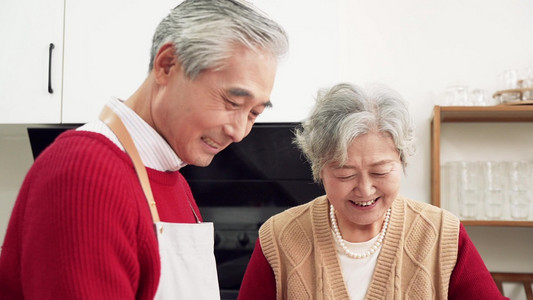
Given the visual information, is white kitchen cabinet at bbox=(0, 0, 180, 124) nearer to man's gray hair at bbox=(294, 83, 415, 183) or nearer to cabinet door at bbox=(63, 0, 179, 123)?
cabinet door at bbox=(63, 0, 179, 123)

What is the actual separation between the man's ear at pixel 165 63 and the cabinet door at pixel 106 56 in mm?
1582

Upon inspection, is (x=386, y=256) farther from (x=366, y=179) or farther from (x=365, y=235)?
(x=366, y=179)

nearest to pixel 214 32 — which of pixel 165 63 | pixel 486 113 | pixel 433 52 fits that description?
pixel 165 63

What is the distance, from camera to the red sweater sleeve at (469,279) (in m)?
1.29

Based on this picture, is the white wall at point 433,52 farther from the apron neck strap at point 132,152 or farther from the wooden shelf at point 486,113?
the apron neck strap at point 132,152

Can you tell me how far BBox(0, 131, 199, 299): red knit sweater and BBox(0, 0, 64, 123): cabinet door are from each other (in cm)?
175

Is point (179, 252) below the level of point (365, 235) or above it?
above

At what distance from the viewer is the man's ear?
0.74m

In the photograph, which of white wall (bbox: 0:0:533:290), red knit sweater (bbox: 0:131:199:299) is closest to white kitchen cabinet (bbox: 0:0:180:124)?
white wall (bbox: 0:0:533:290)

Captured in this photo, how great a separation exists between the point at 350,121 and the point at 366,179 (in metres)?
0.15

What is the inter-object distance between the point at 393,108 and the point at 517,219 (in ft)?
4.19

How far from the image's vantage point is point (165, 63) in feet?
2.47

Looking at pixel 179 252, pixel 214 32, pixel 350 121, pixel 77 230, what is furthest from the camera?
pixel 350 121

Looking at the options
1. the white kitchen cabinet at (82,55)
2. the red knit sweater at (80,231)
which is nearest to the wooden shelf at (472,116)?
the white kitchen cabinet at (82,55)
